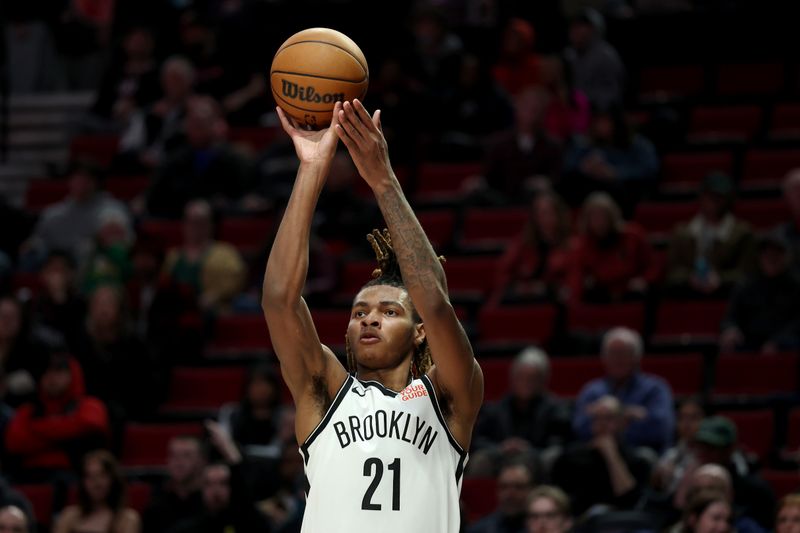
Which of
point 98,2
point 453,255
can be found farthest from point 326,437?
point 98,2

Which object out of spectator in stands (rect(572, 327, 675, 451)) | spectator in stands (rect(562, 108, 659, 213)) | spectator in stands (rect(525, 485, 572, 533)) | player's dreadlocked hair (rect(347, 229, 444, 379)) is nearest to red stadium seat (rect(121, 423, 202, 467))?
spectator in stands (rect(572, 327, 675, 451))

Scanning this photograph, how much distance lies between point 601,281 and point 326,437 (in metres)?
6.83

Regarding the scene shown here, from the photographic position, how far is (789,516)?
8422mm

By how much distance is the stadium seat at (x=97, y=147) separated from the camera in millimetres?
16250

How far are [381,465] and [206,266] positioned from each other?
7.90 meters

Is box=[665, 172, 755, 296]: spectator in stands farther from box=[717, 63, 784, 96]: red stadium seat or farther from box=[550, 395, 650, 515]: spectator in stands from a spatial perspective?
box=[717, 63, 784, 96]: red stadium seat

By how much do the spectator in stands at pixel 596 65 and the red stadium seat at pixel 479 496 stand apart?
5171 mm

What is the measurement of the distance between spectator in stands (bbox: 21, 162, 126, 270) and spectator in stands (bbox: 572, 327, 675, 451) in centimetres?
543

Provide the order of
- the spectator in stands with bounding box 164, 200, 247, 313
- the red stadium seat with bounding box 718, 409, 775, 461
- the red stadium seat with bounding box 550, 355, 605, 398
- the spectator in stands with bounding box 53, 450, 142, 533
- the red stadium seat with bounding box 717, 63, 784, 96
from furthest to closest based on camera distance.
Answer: the red stadium seat with bounding box 717, 63, 784, 96
the spectator in stands with bounding box 164, 200, 247, 313
the red stadium seat with bounding box 550, 355, 605, 398
the red stadium seat with bounding box 718, 409, 775, 461
the spectator in stands with bounding box 53, 450, 142, 533

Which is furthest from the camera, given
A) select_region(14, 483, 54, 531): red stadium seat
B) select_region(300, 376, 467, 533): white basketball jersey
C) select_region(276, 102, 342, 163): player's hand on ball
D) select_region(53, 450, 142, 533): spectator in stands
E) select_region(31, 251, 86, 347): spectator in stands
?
select_region(31, 251, 86, 347): spectator in stands

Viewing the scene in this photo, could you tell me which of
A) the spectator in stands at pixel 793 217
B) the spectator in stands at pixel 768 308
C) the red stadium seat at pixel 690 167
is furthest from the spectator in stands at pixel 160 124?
the spectator in stands at pixel 768 308

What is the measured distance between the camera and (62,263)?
13125mm

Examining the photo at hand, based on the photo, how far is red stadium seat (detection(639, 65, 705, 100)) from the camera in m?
15.2

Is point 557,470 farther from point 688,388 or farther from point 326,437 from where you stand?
point 326,437
